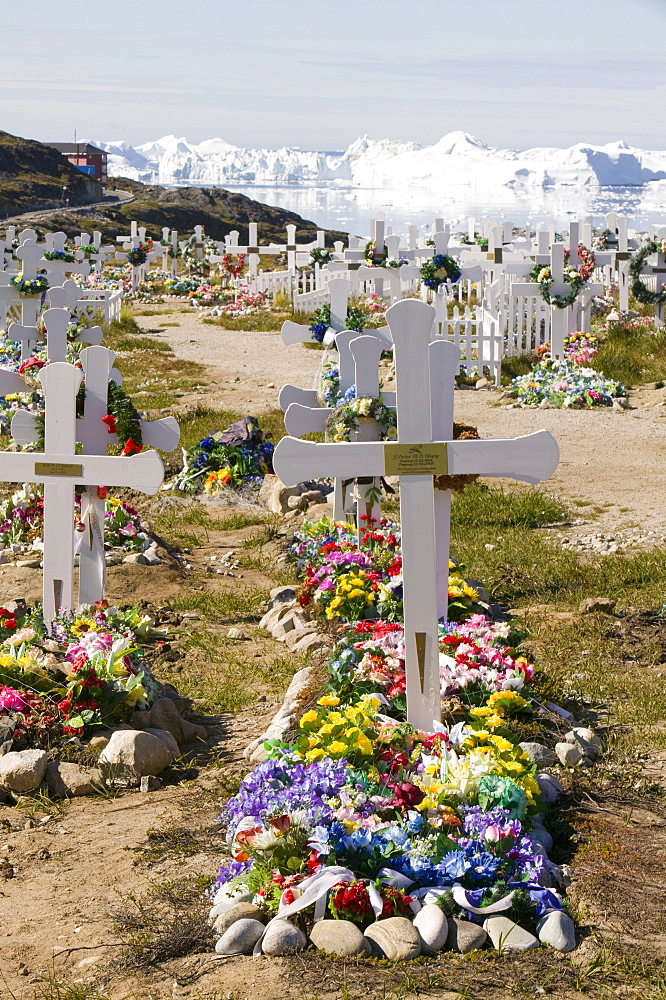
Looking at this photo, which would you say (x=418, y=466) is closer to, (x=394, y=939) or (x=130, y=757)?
(x=130, y=757)

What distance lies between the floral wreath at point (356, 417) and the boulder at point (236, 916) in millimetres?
4604

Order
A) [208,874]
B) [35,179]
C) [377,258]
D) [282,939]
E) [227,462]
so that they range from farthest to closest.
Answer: [35,179] → [377,258] → [227,462] → [208,874] → [282,939]

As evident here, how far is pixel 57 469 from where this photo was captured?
20.6 feet

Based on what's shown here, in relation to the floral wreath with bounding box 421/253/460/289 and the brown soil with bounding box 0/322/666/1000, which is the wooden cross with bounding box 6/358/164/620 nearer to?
the brown soil with bounding box 0/322/666/1000

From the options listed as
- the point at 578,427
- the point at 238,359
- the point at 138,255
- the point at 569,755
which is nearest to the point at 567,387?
the point at 578,427

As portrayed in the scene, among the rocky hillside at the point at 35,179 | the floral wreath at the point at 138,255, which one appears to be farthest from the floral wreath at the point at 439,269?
the rocky hillside at the point at 35,179

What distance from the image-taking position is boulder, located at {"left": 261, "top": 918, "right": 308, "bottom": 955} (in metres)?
3.52

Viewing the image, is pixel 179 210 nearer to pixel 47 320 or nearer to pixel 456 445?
pixel 47 320

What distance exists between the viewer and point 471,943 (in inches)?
141

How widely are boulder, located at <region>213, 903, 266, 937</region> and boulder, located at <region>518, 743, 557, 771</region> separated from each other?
5.04 ft

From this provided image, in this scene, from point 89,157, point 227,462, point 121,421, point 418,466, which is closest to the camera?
point 418,466

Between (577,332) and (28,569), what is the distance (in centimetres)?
1388

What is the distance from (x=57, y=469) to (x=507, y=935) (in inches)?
146

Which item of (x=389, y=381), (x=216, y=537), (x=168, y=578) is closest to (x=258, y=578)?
(x=168, y=578)
